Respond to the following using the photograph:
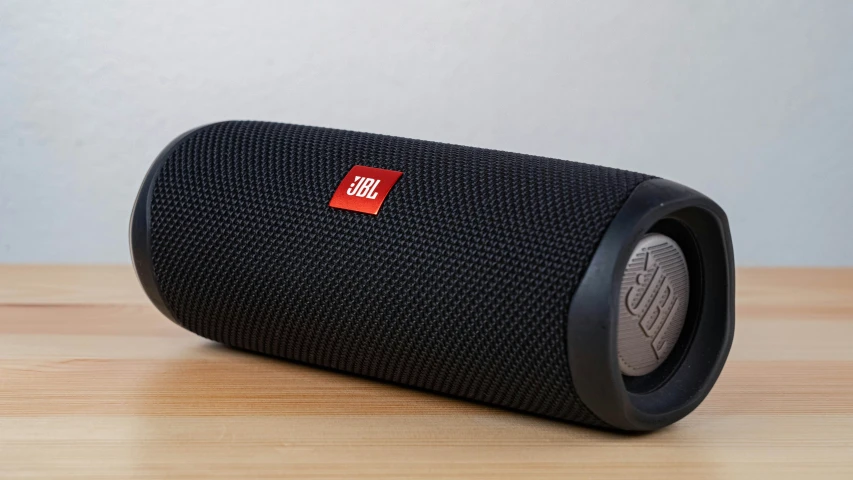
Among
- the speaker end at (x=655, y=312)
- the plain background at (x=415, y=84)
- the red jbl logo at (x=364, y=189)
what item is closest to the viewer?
the speaker end at (x=655, y=312)

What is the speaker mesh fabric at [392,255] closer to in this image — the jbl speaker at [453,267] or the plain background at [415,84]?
the jbl speaker at [453,267]

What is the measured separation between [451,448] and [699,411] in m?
0.22

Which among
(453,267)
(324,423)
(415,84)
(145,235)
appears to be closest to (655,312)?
(453,267)

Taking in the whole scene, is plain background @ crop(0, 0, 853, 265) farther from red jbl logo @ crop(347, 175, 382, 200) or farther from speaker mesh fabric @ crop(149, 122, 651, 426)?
red jbl logo @ crop(347, 175, 382, 200)

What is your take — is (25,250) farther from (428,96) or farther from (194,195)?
(194,195)

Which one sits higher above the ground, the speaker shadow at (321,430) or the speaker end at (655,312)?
the speaker end at (655,312)

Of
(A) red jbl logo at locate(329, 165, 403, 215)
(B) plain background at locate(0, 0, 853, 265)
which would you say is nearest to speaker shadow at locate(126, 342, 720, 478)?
(A) red jbl logo at locate(329, 165, 403, 215)

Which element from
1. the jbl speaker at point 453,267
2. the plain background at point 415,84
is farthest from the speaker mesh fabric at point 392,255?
the plain background at point 415,84

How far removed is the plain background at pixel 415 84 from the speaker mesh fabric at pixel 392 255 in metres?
0.74

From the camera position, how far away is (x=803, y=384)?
839 millimetres

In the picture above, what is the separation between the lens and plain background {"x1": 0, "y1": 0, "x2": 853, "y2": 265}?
1.57m

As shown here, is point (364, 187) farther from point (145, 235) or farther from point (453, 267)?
point (145, 235)

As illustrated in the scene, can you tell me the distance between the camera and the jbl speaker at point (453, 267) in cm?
66

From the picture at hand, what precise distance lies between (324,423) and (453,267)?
15 centimetres
